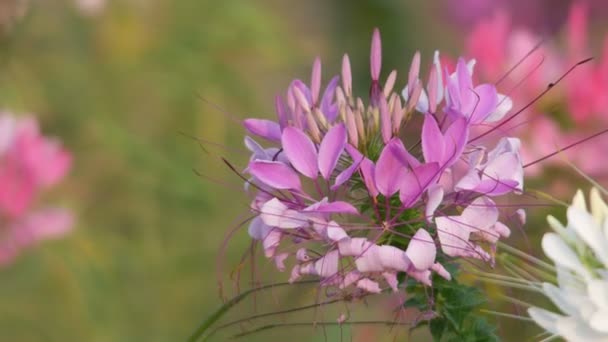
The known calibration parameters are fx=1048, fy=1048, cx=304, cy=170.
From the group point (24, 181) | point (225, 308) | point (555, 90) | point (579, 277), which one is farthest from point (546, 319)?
point (24, 181)

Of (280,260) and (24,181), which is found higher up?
(24,181)

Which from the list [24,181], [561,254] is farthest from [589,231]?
[24,181]

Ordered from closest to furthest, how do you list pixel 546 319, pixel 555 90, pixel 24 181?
1. pixel 546 319
2. pixel 555 90
3. pixel 24 181

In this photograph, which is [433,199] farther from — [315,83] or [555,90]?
[555,90]

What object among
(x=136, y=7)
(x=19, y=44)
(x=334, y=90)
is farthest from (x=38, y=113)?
(x=334, y=90)

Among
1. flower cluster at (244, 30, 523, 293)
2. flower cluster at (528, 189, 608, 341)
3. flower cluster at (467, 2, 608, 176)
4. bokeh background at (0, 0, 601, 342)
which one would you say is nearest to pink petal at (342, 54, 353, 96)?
flower cluster at (244, 30, 523, 293)

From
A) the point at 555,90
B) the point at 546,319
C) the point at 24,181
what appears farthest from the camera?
the point at 24,181

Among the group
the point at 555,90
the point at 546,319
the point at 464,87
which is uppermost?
the point at 555,90

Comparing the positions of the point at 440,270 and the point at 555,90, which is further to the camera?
the point at 555,90
